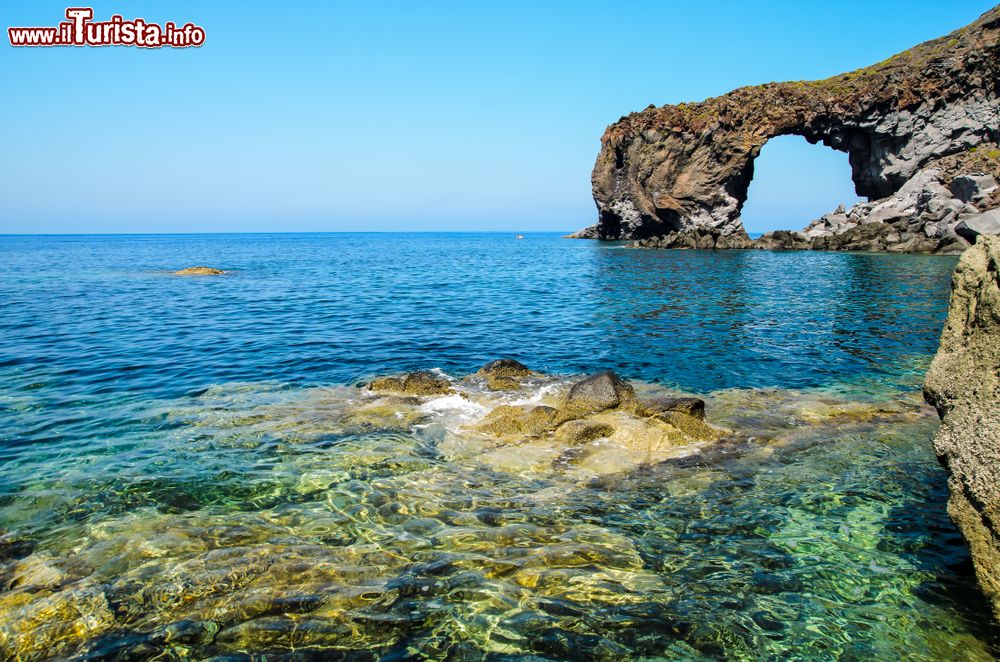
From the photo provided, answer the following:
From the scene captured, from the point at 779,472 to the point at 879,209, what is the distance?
77078 millimetres

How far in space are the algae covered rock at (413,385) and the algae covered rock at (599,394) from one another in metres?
3.75

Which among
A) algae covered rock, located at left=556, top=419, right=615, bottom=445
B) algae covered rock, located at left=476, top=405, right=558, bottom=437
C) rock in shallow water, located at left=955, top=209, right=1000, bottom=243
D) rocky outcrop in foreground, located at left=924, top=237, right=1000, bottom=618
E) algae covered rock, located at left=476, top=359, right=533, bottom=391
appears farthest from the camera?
rock in shallow water, located at left=955, top=209, right=1000, bottom=243

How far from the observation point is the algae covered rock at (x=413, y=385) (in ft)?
50.8

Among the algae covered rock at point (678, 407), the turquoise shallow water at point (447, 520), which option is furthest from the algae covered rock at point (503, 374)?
the algae covered rock at point (678, 407)

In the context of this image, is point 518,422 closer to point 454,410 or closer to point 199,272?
point 454,410

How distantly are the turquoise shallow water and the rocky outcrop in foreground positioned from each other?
1.00m

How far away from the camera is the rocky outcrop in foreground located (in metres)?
5.98

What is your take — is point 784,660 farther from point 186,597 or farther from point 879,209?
point 879,209

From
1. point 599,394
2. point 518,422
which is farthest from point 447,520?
point 599,394

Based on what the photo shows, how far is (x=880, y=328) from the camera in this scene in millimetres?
24141

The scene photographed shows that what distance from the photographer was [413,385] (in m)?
15.6

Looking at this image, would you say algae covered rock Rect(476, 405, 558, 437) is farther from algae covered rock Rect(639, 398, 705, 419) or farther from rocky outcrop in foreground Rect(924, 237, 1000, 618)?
rocky outcrop in foreground Rect(924, 237, 1000, 618)

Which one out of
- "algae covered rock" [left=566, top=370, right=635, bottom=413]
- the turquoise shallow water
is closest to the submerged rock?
the turquoise shallow water

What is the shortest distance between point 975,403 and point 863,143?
3532 inches
